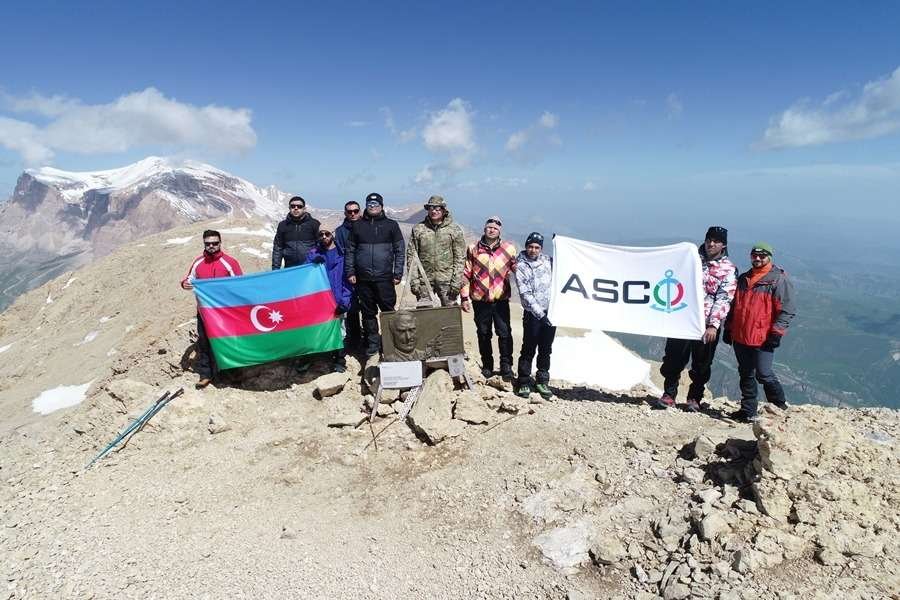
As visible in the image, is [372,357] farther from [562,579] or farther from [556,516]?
[562,579]

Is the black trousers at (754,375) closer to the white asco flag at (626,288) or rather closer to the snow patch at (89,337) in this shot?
the white asco flag at (626,288)

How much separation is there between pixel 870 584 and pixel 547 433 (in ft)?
14.6

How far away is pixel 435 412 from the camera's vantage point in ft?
27.1

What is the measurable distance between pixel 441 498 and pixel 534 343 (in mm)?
3707

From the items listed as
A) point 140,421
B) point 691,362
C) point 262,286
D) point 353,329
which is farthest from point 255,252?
point 691,362

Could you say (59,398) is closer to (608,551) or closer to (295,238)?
(295,238)

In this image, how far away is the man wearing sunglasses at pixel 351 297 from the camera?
932 cm

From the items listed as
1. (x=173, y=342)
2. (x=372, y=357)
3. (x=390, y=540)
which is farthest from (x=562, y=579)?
(x=173, y=342)

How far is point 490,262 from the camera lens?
877 centimetres

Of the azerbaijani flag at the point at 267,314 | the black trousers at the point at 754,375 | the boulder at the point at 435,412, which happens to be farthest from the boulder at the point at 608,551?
the azerbaijani flag at the point at 267,314

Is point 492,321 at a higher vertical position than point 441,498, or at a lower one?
higher

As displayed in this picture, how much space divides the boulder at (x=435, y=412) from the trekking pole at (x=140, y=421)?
4.99 m

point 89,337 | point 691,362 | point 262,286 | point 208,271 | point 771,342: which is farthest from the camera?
point 89,337

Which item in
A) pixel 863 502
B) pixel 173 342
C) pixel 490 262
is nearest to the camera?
pixel 863 502
